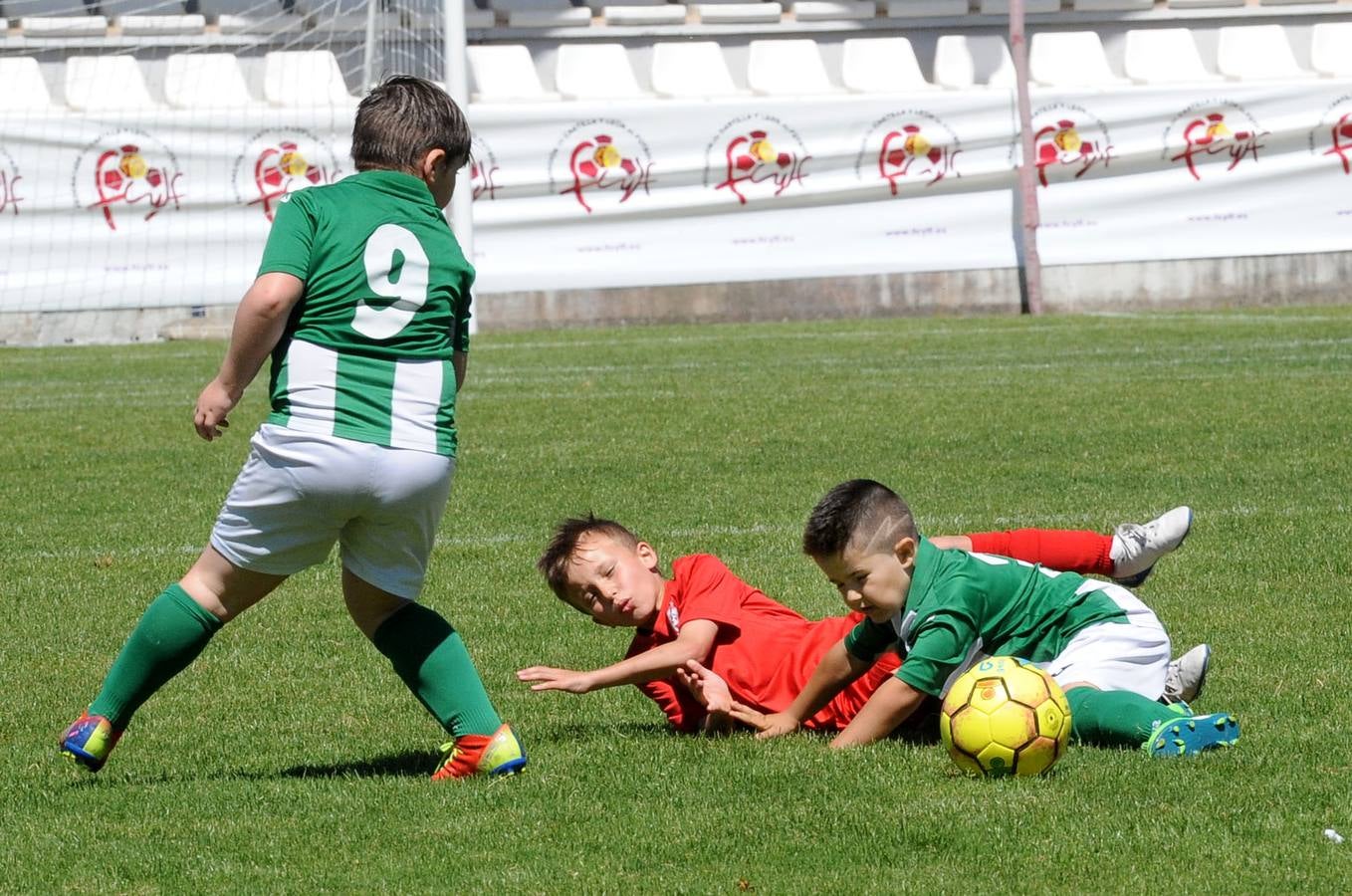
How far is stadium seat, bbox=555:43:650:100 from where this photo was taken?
66.8 ft

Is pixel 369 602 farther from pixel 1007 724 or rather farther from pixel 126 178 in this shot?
pixel 126 178

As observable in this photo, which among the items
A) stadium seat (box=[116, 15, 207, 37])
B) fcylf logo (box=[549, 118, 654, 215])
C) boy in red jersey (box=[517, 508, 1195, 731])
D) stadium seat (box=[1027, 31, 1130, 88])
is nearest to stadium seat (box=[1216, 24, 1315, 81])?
stadium seat (box=[1027, 31, 1130, 88])

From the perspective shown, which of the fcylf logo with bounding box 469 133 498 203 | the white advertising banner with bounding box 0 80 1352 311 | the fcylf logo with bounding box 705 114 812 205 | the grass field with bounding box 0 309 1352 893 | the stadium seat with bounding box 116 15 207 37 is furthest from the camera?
the stadium seat with bounding box 116 15 207 37

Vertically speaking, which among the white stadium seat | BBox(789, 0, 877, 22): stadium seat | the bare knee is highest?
BBox(789, 0, 877, 22): stadium seat

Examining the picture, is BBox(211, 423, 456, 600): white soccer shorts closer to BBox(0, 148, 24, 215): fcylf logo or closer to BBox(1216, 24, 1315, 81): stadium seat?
BBox(0, 148, 24, 215): fcylf logo

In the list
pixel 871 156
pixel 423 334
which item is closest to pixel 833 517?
pixel 423 334

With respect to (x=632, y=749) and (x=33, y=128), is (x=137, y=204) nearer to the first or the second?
(x=33, y=128)

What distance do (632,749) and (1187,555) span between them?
9.33 ft

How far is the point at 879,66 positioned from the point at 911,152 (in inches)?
103

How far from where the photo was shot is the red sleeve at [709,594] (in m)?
4.48

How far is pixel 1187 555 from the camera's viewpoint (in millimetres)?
6273

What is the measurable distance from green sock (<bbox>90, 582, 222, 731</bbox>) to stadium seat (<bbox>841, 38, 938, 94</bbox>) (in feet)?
57.3

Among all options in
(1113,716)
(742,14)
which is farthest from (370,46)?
(1113,716)

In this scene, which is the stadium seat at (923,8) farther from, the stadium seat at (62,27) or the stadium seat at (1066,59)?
the stadium seat at (62,27)
